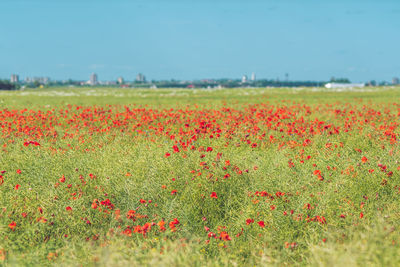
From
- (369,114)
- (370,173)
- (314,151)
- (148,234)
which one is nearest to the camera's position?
(148,234)

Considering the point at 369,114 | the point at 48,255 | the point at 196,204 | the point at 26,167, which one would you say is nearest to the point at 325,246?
the point at 196,204

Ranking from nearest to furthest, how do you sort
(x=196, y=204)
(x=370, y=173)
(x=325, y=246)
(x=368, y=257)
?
(x=368, y=257)
(x=325, y=246)
(x=196, y=204)
(x=370, y=173)

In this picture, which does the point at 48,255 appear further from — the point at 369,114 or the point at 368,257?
the point at 369,114

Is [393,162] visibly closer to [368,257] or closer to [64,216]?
[368,257]

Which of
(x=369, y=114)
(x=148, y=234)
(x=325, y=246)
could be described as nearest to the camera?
(x=325, y=246)

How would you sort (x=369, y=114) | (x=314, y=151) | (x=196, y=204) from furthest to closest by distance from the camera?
(x=369, y=114) → (x=314, y=151) → (x=196, y=204)

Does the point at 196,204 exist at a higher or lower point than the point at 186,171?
lower

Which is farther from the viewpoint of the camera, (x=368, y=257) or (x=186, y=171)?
(x=186, y=171)

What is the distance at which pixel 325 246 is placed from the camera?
399 centimetres

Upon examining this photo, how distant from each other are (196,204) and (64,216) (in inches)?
75.0

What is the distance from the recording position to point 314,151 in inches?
320

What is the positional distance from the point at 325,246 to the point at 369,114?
1184cm

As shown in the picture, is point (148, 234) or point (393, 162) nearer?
point (148, 234)

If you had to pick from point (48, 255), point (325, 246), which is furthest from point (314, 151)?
point (48, 255)
